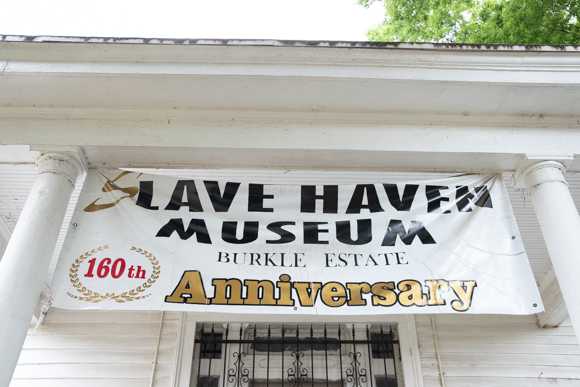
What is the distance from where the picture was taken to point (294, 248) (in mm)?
4375

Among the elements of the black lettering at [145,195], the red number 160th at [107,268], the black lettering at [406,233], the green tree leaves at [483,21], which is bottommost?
the red number 160th at [107,268]

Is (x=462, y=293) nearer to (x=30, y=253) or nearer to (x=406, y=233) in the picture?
(x=406, y=233)

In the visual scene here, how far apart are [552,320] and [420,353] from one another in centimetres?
183

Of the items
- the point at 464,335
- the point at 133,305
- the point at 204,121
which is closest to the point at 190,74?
the point at 204,121

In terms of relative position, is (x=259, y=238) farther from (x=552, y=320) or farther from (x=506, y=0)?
(x=506, y=0)

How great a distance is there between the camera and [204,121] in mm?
4520

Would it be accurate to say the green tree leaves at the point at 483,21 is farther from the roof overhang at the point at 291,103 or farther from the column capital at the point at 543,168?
the column capital at the point at 543,168

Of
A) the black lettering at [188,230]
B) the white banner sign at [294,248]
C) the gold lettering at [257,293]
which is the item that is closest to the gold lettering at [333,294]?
the white banner sign at [294,248]

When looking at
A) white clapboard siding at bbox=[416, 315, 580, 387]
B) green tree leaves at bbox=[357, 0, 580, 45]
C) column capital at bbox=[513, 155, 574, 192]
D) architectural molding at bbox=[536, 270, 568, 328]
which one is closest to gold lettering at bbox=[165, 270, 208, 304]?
column capital at bbox=[513, 155, 574, 192]

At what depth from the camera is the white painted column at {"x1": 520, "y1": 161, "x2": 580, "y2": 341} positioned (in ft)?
12.1

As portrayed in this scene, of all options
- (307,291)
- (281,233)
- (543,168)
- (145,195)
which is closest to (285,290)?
(307,291)

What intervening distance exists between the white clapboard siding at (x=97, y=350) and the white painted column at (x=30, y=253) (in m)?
2.61

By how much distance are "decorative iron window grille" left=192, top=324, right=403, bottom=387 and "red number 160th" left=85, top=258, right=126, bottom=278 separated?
7.82 feet

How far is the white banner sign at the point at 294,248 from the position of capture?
399 cm
